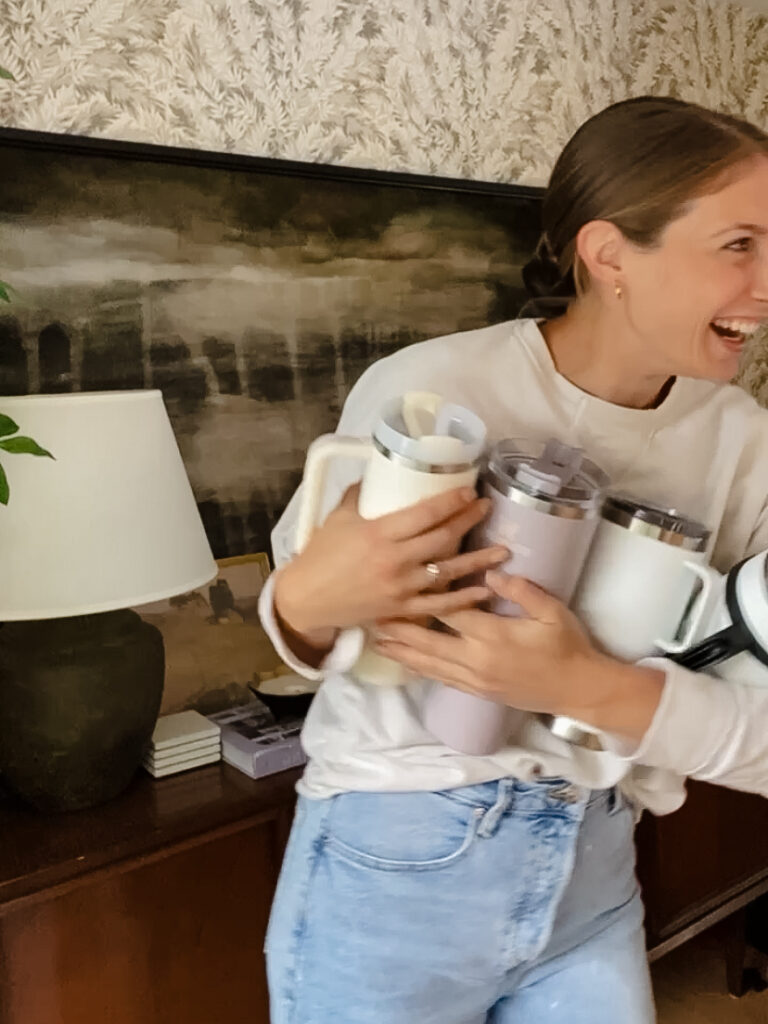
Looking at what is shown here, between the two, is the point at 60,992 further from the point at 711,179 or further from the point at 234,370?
the point at 711,179

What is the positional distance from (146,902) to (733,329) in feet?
2.88

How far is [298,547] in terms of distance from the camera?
80 centimetres

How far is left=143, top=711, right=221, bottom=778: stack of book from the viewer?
124cm

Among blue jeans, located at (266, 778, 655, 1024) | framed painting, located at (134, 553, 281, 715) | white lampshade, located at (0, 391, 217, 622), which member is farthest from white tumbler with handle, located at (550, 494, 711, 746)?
framed painting, located at (134, 553, 281, 715)

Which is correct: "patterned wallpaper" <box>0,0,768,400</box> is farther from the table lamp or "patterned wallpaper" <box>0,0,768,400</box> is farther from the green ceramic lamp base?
the green ceramic lamp base

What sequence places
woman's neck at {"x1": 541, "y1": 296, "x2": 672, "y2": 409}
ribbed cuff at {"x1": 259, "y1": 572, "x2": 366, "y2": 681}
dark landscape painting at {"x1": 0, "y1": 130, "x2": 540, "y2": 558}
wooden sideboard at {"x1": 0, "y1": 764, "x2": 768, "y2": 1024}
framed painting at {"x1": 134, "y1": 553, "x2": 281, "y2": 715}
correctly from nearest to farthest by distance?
ribbed cuff at {"x1": 259, "y1": 572, "x2": 366, "y2": 681} < woman's neck at {"x1": 541, "y1": 296, "x2": 672, "y2": 409} < wooden sideboard at {"x1": 0, "y1": 764, "x2": 768, "y2": 1024} < dark landscape painting at {"x1": 0, "y1": 130, "x2": 540, "y2": 558} < framed painting at {"x1": 134, "y1": 553, "x2": 281, "y2": 715}

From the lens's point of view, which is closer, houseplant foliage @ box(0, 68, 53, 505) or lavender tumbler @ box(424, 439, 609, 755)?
lavender tumbler @ box(424, 439, 609, 755)

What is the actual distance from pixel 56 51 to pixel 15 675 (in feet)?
2.53

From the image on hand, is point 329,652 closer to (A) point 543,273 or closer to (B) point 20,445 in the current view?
(B) point 20,445

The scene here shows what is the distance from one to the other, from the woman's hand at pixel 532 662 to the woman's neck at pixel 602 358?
0.25 meters

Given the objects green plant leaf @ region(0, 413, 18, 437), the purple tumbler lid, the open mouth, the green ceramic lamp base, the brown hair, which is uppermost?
the brown hair

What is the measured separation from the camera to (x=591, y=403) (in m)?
0.89

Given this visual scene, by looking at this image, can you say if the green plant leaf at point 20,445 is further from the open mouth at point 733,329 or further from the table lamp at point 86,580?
the open mouth at point 733,329

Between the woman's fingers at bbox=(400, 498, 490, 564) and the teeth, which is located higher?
the teeth
